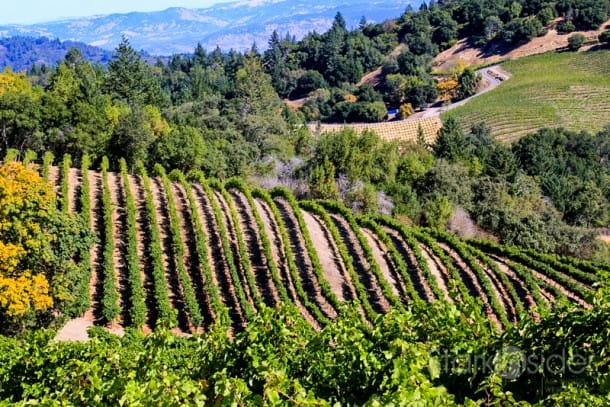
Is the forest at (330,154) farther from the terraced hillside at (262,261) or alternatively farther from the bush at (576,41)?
the bush at (576,41)

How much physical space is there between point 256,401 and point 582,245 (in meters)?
30.8

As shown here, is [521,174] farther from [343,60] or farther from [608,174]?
[343,60]

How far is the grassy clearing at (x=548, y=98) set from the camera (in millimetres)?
64688

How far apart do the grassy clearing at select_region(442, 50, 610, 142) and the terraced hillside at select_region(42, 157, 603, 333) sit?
42.1 m

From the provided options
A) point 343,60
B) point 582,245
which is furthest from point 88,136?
point 343,60

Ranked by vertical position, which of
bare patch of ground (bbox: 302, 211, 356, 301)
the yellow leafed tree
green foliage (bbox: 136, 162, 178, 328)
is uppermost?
the yellow leafed tree

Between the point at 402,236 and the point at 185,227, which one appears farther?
the point at 402,236

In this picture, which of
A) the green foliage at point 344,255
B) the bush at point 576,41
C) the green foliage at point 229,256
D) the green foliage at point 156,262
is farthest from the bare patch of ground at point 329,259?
the bush at point 576,41

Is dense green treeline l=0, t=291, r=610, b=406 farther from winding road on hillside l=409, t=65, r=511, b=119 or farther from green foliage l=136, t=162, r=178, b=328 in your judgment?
winding road on hillside l=409, t=65, r=511, b=119

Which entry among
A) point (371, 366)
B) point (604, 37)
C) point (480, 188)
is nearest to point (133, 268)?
point (371, 366)

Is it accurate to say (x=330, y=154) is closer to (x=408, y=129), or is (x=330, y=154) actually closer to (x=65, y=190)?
(x=65, y=190)

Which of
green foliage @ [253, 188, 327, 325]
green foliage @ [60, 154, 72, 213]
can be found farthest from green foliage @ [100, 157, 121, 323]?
green foliage @ [253, 188, 327, 325]

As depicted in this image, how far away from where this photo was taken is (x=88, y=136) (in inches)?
1261

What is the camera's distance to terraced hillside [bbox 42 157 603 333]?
19.8m
